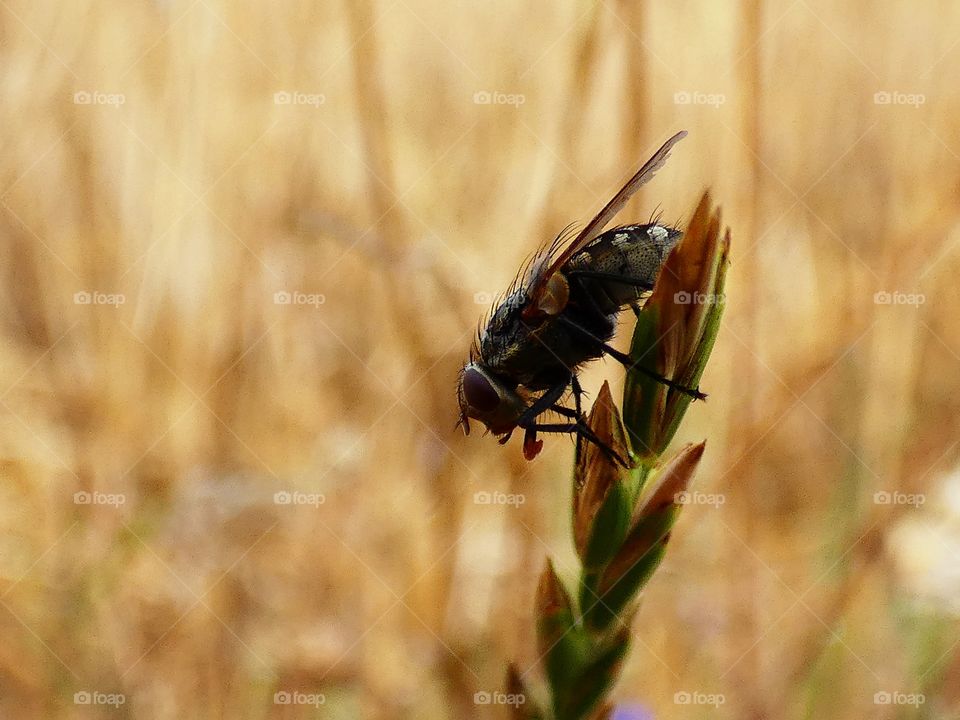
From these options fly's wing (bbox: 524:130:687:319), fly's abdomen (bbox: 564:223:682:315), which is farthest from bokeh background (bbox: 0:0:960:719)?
fly's wing (bbox: 524:130:687:319)

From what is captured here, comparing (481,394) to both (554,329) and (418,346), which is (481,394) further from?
(418,346)

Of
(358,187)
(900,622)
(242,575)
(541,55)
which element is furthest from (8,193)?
(900,622)

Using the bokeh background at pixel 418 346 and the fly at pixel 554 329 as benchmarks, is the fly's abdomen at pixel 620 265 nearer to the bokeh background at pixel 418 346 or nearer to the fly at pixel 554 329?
the fly at pixel 554 329

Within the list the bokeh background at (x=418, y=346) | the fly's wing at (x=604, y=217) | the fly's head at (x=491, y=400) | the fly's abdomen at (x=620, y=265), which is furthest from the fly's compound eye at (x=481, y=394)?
the bokeh background at (x=418, y=346)

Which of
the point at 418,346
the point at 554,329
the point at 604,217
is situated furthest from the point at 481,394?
the point at 418,346

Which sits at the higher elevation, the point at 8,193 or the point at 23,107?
the point at 23,107

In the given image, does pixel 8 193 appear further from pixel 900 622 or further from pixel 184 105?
pixel 900 622

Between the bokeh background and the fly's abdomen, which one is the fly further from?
the bokeh background
